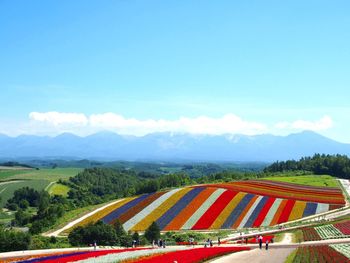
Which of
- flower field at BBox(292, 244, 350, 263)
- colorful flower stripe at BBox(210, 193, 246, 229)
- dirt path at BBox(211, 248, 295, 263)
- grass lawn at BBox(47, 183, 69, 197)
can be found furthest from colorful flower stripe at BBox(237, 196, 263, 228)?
grass lawn at BBox(47, 183, 69, 197)

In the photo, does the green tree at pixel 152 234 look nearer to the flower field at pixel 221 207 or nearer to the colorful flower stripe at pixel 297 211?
the flower field at pixel 221 207

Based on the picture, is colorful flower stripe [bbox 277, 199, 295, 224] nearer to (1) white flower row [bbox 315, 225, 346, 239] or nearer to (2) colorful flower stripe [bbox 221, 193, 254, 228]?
(2) colorful flower stripe [bbox 221, 193, 254, 228]

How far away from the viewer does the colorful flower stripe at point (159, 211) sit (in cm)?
7469

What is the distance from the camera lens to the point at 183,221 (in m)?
76.3

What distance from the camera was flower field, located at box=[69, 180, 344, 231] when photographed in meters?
75.2

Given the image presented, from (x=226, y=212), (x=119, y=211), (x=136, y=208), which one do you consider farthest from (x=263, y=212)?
(x=119, y=211)

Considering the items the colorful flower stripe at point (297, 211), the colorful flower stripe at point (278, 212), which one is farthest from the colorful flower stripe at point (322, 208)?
the colorful flower stripe at point (278, 212)

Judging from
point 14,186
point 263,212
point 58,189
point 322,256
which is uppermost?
point 322,256

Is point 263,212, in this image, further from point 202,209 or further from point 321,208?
point 321,208

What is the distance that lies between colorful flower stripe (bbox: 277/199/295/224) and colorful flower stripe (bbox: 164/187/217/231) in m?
15.4

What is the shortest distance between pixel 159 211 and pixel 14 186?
4040 inches

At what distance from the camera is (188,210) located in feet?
275

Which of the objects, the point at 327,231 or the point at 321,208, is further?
the point at 321,208

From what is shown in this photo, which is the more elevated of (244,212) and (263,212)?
(263,212)
